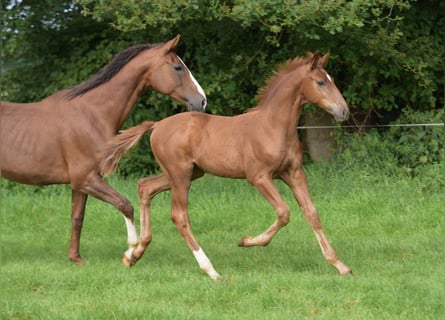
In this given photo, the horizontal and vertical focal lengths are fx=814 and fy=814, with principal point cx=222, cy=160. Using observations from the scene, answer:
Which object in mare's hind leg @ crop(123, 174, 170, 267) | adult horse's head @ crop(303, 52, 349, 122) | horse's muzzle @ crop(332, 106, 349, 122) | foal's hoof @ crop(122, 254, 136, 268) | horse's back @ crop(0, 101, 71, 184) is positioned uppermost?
adult horse's head @ crop(303, 52, 349, 122)

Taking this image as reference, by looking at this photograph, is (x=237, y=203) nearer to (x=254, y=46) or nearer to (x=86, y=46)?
(x=254, y=46)

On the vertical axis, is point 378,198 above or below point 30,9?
below

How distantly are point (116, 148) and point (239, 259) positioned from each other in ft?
5.05

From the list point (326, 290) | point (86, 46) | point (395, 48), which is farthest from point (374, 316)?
point (86, 46)

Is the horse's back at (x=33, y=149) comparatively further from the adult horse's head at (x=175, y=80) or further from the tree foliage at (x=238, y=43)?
the tree foliage at (x=238, y=43)

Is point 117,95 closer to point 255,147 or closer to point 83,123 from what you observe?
point 83,123

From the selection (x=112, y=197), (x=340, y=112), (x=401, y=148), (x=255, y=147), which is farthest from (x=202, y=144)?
(x=401, y=148)

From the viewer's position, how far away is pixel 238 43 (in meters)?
12.5

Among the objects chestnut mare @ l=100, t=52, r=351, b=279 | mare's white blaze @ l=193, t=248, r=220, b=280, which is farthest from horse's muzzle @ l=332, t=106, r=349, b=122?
mare's white blaze @ l=193, t=248, r=220, b=280

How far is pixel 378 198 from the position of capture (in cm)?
992

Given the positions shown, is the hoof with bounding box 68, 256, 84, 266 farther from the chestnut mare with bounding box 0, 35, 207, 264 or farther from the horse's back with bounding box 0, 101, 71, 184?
the horse's back with bounding box 0, 101, 71, 184

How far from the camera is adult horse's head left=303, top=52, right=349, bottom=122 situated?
6.81m

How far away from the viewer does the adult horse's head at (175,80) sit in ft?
25.9

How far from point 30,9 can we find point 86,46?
42.2 inches
